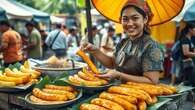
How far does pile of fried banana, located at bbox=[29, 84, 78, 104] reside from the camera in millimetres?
3018

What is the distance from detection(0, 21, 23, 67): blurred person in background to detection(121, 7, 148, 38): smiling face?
5282mm

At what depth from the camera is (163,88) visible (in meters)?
3.25

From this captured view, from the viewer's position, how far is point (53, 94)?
3.08 metres

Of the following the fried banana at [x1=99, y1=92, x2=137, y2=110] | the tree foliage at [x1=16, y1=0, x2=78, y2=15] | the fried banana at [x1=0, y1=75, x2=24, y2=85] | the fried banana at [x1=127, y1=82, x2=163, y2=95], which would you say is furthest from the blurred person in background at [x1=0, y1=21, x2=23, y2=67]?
the tree foliage at [x1=16, y1=0, x2=78, y2=15]

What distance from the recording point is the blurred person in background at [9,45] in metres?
8.24

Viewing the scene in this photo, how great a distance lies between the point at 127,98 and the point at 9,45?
6.03 meters

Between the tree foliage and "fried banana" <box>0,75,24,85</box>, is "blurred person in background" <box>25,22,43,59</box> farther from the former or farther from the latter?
the tree foliage

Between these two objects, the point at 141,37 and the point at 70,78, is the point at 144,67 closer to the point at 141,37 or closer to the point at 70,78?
the point at 141,37

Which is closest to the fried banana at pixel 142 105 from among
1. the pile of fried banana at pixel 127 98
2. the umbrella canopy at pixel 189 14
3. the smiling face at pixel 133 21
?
the pile of fried banana at pixel 127 98

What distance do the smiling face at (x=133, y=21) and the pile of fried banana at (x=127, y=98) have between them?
58cm

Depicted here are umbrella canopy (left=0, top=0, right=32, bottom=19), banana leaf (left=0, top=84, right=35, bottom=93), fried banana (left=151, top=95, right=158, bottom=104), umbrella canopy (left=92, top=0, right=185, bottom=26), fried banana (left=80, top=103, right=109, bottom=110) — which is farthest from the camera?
umbrella canopy (left=0, top=0, right=32, bottom=19)

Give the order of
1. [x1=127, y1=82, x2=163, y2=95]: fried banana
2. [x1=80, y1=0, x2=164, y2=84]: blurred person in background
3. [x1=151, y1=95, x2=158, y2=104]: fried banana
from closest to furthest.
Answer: [x1=151, y1=95, x2=158, y2=104]: fried banana, [x1=127, y1=82, x2=163, y2=95]: fried banana, [x1=80, y1=0, x2=164, y2=84]: blurred person in background

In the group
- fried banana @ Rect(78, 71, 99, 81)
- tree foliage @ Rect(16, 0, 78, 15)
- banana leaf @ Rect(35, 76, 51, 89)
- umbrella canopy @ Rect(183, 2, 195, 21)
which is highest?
tree foliage @ Rect(16, 0, 78, 15)

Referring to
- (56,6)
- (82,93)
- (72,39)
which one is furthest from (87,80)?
(56,6)
